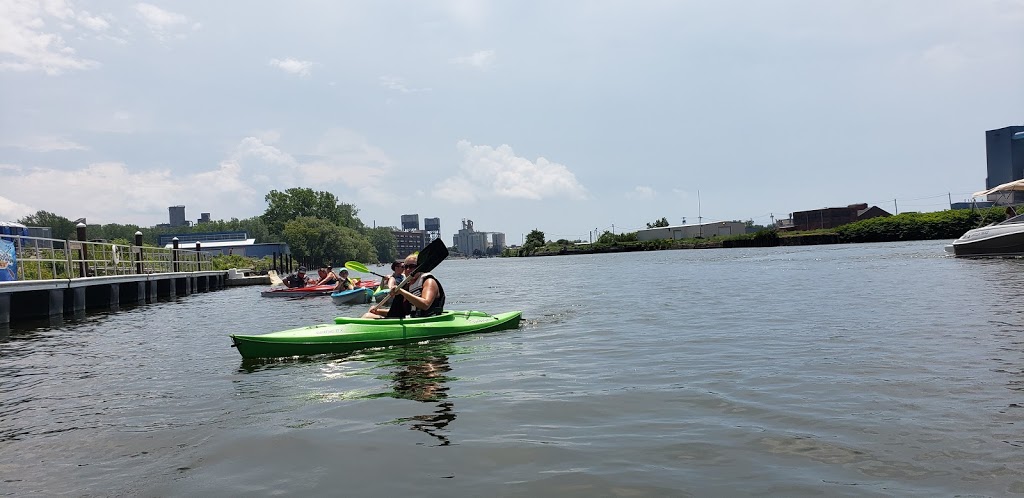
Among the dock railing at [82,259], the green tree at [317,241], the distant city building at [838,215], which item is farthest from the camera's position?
the distant city building at [838,215]

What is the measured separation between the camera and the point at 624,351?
34.3 feet

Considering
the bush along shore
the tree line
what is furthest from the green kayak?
the tree line

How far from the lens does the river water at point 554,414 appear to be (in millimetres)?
4770

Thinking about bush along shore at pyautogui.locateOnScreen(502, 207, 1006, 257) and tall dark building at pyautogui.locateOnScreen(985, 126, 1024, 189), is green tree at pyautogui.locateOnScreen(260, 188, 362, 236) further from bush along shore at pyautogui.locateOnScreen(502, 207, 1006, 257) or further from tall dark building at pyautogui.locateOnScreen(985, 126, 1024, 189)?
tall dark building at pyautogui.locateOnScreen(985, 126, 1024, 189)

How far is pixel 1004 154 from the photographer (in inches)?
3912

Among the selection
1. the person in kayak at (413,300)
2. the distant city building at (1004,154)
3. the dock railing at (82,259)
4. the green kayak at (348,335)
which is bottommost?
the green kayak at (348,335)

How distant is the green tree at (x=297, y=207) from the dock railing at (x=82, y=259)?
7431 cm

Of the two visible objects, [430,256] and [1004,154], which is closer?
[430,256]

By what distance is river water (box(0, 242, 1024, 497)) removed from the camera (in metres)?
4.77

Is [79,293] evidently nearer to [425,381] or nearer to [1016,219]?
[425,381]

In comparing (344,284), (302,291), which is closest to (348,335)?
(344,284)

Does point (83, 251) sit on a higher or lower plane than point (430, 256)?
higher

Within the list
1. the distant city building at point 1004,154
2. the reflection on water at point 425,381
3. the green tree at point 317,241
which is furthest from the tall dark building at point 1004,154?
the reflection on water at point 425,381

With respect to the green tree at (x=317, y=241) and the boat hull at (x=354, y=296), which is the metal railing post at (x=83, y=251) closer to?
the boat hull at (x=354, y=296)
